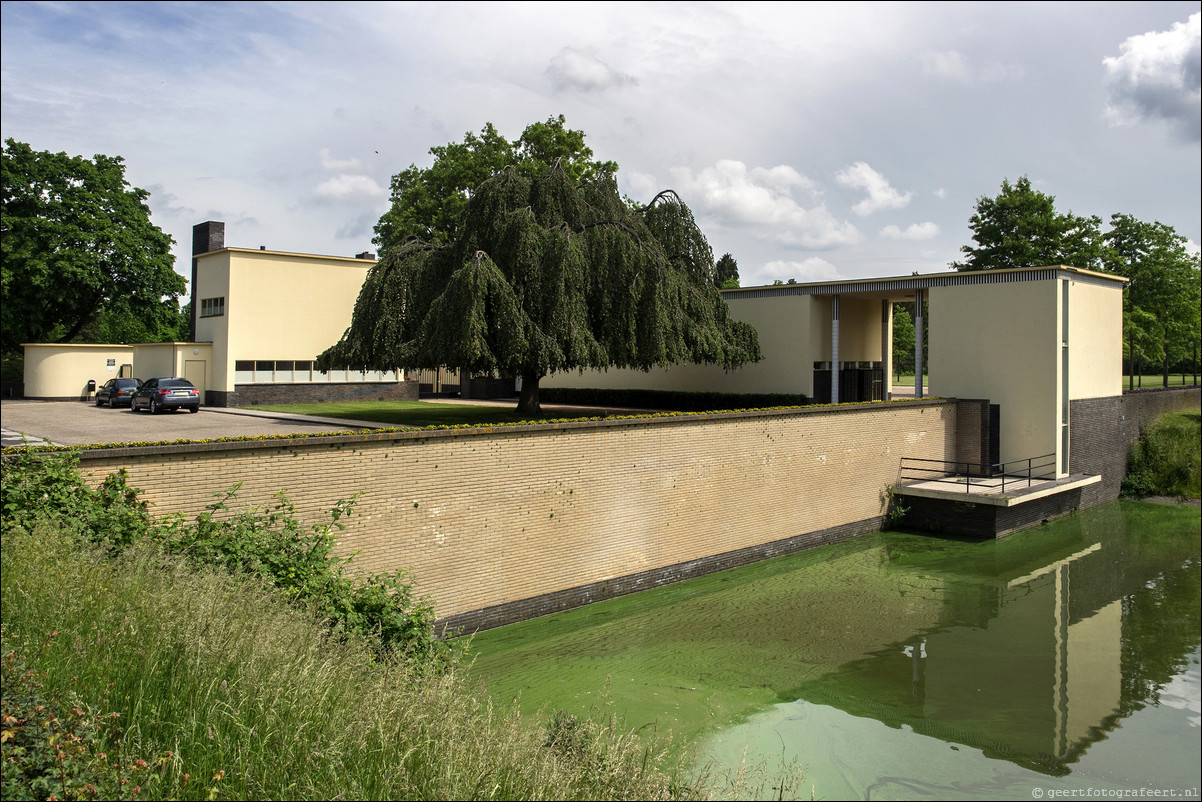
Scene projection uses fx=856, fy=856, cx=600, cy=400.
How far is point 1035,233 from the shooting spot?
36000 millimetres

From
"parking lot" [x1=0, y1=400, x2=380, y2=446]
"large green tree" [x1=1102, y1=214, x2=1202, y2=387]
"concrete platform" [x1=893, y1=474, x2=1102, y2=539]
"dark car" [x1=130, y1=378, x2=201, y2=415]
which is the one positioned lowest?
"concrete platform" [x1=893, y1=474, x2=1102, y2=539]

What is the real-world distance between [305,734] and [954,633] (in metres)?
9.95

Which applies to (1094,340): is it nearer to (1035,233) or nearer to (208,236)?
(1035,233)

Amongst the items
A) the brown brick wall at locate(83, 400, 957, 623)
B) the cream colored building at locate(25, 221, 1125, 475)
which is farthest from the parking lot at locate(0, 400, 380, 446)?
the brown brick wall at locate(83, 400, 957, 623)

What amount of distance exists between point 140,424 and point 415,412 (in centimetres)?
770

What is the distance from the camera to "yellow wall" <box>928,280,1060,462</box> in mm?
21312

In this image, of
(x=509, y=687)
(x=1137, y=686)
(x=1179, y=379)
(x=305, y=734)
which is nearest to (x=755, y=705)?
(x=509, y=687)

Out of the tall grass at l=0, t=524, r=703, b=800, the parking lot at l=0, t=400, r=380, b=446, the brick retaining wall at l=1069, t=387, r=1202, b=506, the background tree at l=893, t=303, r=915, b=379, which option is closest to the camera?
the tall grass at l=0, t=524, r=703, b=800

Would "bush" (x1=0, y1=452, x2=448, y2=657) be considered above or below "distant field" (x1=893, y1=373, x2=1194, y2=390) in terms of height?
below

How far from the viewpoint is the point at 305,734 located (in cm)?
529

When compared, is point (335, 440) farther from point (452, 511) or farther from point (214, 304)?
point (214, 304)

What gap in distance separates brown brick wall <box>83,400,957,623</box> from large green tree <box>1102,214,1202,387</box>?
24.0 metres

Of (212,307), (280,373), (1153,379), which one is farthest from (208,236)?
(1153,379)

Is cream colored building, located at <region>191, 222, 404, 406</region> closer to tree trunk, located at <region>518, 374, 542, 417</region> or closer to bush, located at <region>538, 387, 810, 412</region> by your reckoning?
bush, located at <region>538, 387, 810, 412</region>
